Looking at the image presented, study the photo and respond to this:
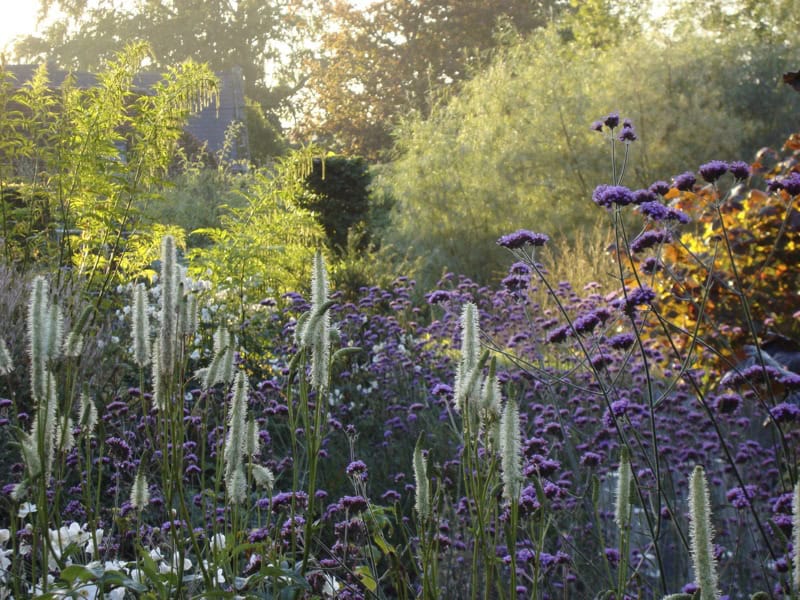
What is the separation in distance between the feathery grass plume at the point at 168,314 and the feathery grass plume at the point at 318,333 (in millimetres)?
260

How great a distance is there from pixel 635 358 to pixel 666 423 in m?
1.41

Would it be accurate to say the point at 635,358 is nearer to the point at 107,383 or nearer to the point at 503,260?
the point at 107,383

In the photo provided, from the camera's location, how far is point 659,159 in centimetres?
1319

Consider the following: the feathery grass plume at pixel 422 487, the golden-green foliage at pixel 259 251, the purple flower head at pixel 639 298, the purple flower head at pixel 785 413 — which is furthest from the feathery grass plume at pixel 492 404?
the golden-green foliage at pixel 259 251

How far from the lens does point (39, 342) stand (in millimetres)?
1664

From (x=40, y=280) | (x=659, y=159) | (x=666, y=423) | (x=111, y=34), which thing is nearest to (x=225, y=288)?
(x=666, y=423)

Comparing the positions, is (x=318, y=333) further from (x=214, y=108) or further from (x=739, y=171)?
(x=214, y=108)

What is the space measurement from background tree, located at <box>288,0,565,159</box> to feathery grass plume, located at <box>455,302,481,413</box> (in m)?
24.9

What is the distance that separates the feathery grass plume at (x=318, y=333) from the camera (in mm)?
1805

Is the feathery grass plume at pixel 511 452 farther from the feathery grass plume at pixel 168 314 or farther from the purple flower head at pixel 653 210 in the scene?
the purple flower head at pixel 653 210

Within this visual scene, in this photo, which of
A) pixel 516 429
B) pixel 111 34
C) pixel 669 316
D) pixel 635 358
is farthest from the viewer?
pixel 111 34

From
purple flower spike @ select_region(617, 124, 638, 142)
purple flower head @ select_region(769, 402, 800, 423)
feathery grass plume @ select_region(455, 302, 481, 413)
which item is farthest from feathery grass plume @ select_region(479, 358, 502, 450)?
purple flower spike @ select_region(617, 124, 638, 142)

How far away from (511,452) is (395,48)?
27584 mm

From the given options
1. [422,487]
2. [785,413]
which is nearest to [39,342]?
[422,487]
